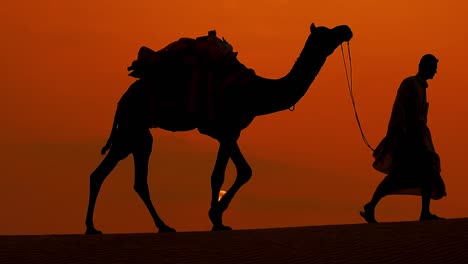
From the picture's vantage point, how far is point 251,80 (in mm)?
15086

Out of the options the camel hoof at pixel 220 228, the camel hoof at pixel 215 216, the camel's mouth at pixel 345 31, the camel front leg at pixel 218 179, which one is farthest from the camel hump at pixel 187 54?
the camel hoof at pixel 220 228

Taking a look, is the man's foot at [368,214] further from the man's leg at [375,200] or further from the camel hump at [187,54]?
the camel hump at [187,54]

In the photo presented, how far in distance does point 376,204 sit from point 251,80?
2671 mm

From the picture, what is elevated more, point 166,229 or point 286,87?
point 286,87

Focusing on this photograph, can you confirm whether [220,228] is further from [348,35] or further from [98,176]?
[348,35]

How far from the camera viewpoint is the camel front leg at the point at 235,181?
14.6 metres

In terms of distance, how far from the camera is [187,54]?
15195mm

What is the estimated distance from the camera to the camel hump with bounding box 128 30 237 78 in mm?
14977

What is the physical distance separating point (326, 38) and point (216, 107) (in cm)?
174

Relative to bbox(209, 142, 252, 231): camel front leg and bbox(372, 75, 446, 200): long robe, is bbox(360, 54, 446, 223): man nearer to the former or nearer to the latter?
bbox(372, 75, 446, 200): long robe

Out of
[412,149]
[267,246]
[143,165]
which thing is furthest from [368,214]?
[267,246]

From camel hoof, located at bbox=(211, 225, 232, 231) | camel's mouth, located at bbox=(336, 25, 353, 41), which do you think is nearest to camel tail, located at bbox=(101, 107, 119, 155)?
camel hoof, located at bbox=(211, 225, 232, 231)

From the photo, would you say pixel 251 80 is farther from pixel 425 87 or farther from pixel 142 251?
pixel 142 251

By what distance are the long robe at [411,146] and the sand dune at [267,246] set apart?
2.84 m
